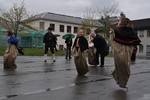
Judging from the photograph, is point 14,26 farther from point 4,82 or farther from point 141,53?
point 4,82

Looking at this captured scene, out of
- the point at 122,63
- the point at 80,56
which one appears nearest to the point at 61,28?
the point at 80,56

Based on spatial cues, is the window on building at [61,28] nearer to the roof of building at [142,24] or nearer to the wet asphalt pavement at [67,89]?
the roof of building at [142,24]

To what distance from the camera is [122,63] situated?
31.5ft

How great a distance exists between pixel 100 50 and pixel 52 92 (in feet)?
30.7

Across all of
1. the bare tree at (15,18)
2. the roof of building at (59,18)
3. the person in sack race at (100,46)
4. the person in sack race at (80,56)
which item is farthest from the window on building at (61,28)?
the person in sack race at (80,56)

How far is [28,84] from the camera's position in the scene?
32.7ft

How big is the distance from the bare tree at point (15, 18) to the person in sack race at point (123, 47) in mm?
40714

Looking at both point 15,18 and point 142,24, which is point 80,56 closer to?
point 15,18

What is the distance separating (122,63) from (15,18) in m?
42.7

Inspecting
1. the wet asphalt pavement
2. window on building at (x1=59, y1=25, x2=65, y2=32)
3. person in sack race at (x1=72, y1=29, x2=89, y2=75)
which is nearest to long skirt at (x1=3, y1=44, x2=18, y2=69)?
person in sack race at (x1=72, y1=29, x2=89, y2=75)

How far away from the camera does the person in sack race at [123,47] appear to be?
9.60 meters

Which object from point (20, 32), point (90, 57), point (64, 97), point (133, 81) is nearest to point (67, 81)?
point (133, 81)

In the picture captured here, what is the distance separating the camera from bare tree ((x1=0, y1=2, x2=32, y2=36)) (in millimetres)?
50456

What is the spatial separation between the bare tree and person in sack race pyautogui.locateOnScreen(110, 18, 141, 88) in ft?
134
